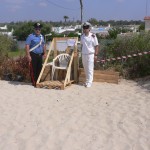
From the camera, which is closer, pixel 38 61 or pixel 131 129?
pixel 131 129

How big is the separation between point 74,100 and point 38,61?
2.38m

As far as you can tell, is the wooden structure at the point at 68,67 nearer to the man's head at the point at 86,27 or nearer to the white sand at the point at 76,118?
the white sand at the point at 76,118

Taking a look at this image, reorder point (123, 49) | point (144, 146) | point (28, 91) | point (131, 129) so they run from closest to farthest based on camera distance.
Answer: point (144, 146), point (131, 129), point (28, 91), point (123, 49)

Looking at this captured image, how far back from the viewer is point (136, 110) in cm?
694

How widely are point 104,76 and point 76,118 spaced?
12.3 feet

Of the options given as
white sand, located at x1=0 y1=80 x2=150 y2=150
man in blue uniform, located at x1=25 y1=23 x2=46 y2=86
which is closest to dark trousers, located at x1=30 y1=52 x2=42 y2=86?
man in blue uniform, located at x1=25 y1=23 x2=46 y2=86

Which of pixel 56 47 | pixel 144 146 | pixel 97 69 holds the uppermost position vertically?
pixel 56 47

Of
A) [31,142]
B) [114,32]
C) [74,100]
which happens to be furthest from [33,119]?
[114,32]

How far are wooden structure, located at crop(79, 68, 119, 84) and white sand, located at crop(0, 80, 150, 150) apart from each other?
0.56m

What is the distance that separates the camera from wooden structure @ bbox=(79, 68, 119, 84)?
9.91 metres

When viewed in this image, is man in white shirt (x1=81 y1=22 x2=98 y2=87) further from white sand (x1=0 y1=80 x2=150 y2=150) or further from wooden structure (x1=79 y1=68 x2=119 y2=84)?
wooden structure (x1=79 y1=68 x2=119 y2=84)

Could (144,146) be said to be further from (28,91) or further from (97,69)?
(97,69)

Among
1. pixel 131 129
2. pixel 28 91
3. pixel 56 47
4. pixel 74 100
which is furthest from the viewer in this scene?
pixel 56 47

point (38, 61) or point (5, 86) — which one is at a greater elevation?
point (38, 61)
